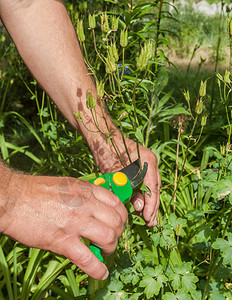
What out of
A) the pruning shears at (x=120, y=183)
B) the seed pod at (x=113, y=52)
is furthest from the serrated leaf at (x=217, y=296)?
the seed pod at (x=113, y=52)

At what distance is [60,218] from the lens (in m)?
1.01

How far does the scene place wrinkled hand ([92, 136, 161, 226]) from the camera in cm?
140

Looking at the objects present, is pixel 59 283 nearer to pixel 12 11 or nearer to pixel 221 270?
pixel 221 270

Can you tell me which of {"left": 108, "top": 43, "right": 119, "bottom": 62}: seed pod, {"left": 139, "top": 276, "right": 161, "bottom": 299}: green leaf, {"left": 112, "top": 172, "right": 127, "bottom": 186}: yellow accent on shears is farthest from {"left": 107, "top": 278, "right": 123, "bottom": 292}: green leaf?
{"left": 108, "top": 43, "right": 119, "bottom": 62}: seed pod

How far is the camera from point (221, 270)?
1430 millimetres

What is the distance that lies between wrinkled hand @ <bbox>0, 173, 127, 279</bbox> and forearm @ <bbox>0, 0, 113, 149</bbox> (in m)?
0.54

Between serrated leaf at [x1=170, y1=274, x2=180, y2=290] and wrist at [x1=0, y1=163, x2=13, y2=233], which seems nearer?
wrist at [x1=0, y1=163, x2=13, y2=233]

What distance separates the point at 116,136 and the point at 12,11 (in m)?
0.79

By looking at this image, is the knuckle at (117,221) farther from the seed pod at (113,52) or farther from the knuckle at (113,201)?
the seed pod at (113,52)

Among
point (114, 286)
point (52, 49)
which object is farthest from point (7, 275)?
point (52, 49)

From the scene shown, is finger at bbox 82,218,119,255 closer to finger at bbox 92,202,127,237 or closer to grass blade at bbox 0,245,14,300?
finger at bbox 92,202,127,237

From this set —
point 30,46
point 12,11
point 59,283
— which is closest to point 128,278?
point 59,283

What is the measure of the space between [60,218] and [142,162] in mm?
520

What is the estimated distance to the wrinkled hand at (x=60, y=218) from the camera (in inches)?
39.4
